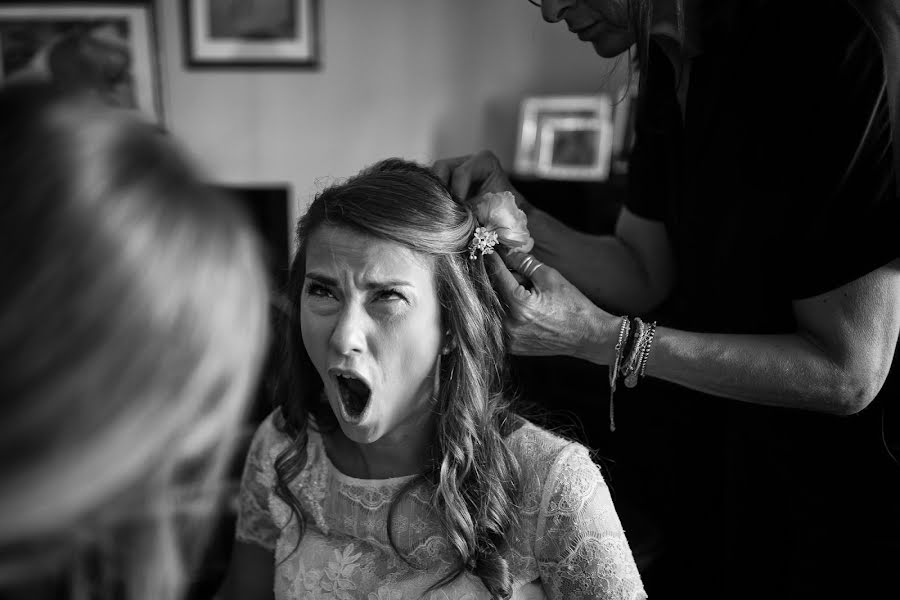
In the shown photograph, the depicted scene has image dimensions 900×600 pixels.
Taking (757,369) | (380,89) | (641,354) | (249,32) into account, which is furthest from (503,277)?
(249,32)

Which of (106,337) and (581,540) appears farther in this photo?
(581,540)

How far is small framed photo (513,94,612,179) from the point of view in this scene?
143 inches

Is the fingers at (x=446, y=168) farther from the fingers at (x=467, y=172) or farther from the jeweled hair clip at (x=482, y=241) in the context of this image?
the jeweled hair clip at (x=482, y=241)

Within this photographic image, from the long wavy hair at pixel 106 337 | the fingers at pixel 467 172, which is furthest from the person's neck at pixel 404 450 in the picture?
the long wavy hair at pixel 106 337

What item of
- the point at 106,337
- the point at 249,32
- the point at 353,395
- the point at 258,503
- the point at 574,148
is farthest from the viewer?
the point at 249,32

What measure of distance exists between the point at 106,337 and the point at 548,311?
91 cm

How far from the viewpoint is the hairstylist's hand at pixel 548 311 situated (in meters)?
1.34

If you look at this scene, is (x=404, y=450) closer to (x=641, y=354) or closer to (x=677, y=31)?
(x=641, y=354)

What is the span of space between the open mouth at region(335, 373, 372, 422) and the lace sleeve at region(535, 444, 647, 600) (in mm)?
314

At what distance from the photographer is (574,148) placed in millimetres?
3723

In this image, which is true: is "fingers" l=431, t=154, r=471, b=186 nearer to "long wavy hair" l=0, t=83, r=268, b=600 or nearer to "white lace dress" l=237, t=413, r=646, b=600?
"white lace dress" l=237, t=413, r=646, b=600

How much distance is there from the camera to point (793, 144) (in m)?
1.23

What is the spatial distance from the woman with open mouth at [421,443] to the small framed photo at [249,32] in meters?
2.81

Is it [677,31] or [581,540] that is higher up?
[677,31]
